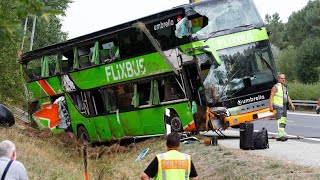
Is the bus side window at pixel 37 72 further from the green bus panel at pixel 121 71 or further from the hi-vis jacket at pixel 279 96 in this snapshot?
the hi-vis jacket at pixel 279 96

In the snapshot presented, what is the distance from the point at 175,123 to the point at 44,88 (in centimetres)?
741

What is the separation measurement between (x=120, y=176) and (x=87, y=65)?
7.46m

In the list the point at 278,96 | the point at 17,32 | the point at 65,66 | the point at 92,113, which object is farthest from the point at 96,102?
the point at 17,32

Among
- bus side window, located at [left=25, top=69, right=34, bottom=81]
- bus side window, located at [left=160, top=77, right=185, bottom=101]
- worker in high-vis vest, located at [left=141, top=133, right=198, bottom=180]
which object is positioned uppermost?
bus side window, located at [left=25, top=69, right=34, bottom=81]

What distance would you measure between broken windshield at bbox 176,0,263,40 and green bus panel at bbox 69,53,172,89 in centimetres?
127

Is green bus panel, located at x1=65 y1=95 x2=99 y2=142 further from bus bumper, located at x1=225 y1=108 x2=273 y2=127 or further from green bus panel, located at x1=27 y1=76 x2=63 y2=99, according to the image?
bus bumper, located at x1=225 y1=108 x2=273 y2=127

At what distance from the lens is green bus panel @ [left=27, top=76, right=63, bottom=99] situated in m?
21.7

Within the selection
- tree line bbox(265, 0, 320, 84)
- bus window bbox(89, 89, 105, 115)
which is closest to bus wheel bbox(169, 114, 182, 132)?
bus window bbox(89, 89, 105, 115)

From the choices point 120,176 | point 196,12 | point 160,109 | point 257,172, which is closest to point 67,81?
point 160,109

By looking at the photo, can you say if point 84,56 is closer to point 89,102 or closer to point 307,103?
point 89,102

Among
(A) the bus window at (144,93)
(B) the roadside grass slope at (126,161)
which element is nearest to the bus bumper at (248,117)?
(B) the roadside grass slope at (126,161)

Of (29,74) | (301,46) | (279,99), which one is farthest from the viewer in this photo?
(301,46)

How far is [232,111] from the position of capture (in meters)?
16.3

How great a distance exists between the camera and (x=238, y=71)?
16297 millimetres
